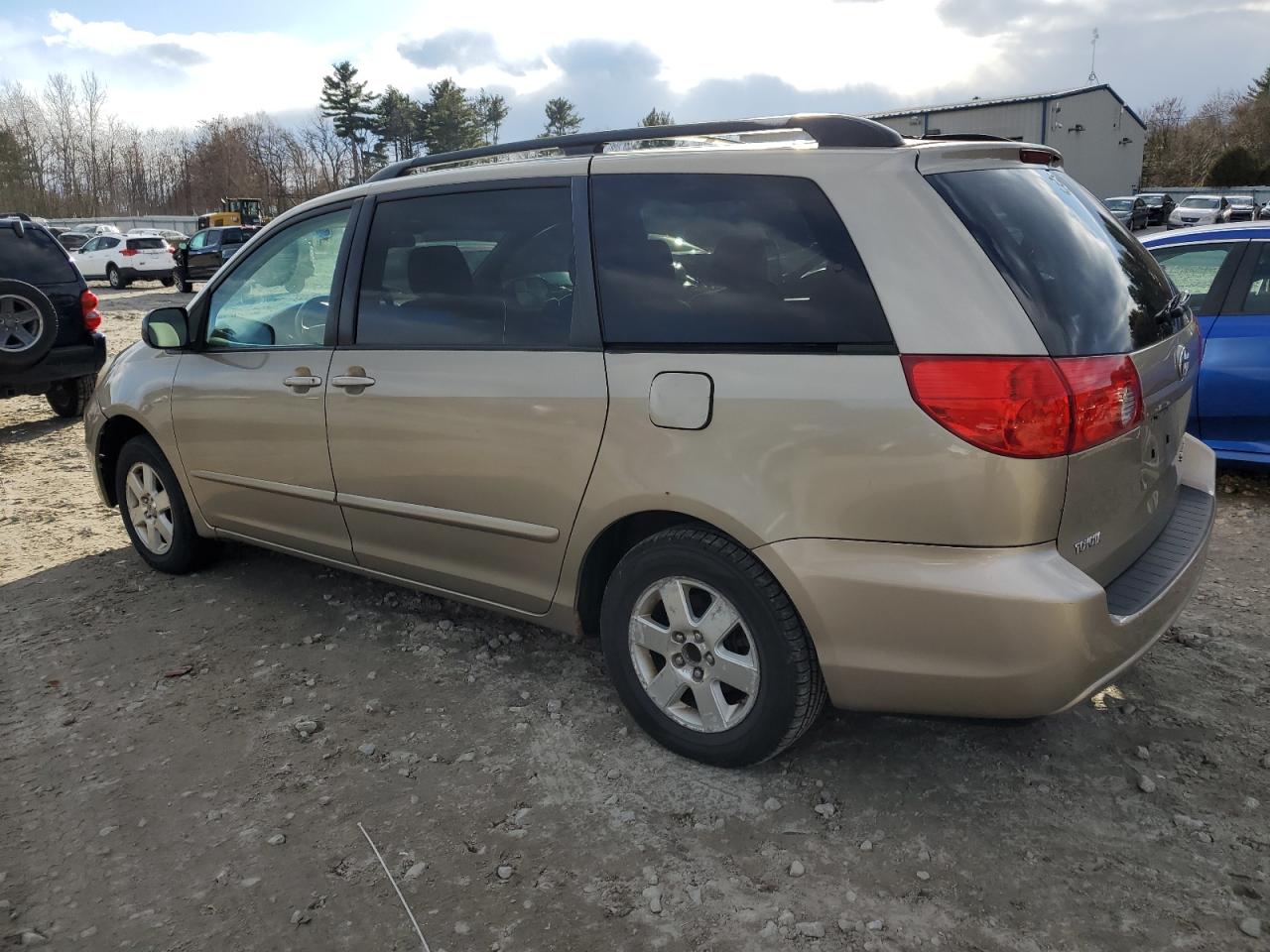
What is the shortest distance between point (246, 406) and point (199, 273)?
26.6 m

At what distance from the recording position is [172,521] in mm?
4930

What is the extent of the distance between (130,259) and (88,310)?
2219 centimetres

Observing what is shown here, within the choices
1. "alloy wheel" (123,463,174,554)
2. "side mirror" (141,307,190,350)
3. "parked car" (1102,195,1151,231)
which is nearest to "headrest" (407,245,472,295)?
"side mirror" (141,307,190,350)

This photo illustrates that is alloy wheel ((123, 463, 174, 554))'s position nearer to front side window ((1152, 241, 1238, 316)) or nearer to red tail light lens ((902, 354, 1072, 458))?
red tail light lens ((902, 354, 1072, 458))

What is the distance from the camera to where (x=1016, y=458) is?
2.43 meters

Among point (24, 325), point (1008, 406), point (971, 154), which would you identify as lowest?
point (24, 325)

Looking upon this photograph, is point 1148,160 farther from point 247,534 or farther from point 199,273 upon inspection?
point 247,534

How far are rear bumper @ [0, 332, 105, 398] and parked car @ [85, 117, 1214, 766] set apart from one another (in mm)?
6132

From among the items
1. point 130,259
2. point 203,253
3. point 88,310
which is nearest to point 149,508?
point 88,310

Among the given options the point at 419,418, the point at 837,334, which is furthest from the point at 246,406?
the point at 837,334

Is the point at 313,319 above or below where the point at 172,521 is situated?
above

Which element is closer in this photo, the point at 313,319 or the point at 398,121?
the point at 313,319

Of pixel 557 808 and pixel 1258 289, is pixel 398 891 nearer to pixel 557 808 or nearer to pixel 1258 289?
pixel 557 808

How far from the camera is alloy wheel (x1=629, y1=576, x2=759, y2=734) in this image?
115 inches
